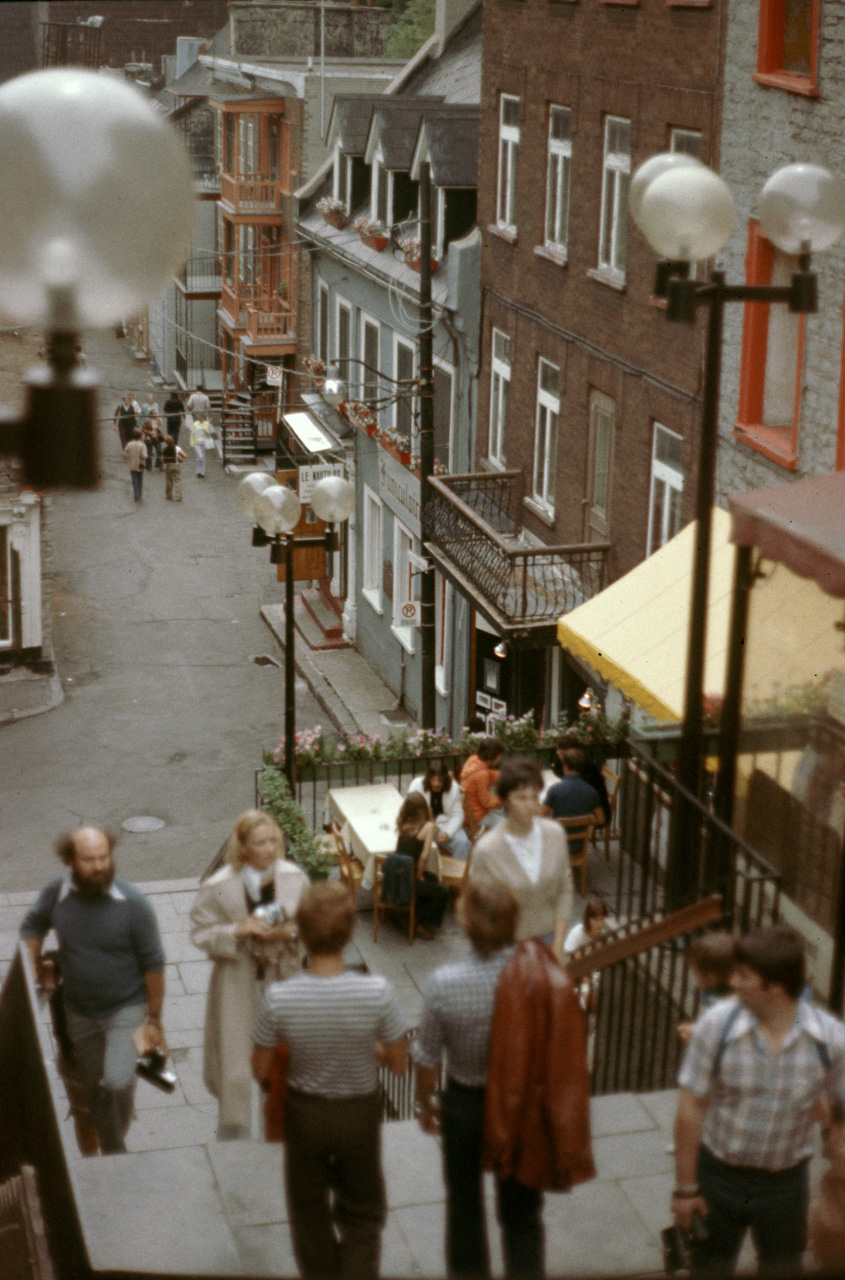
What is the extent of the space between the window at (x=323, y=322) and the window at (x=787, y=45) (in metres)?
17.3

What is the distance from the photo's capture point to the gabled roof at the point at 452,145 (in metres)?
23.3

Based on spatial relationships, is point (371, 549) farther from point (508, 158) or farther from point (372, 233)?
point (508, 158)

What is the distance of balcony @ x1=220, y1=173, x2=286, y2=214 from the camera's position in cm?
3859

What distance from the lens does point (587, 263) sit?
61.8ft

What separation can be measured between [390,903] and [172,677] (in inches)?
611

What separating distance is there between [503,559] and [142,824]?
6.04 m

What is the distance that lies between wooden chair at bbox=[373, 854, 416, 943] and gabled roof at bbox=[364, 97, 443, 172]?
48.9 feet

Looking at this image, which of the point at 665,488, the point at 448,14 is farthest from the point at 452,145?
→ the point at 665,488

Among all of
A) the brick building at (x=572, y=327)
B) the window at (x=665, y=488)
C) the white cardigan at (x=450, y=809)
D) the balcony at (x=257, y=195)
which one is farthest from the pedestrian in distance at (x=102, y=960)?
the balcony at (x=257, y=195)

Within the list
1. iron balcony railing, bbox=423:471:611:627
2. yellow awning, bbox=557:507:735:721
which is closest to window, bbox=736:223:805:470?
yellow awning, bbox=557:507:735:721

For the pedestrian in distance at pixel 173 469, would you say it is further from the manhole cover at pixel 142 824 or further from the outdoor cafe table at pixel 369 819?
the outdoor cafe table at pixel 369 819

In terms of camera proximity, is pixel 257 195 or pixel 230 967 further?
pixel 257 195

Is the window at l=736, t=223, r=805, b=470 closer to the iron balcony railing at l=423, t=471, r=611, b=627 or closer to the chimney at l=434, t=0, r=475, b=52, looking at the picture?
the iron balcony railing at l=423, t=471, r=611, b=627

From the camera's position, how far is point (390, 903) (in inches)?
500
